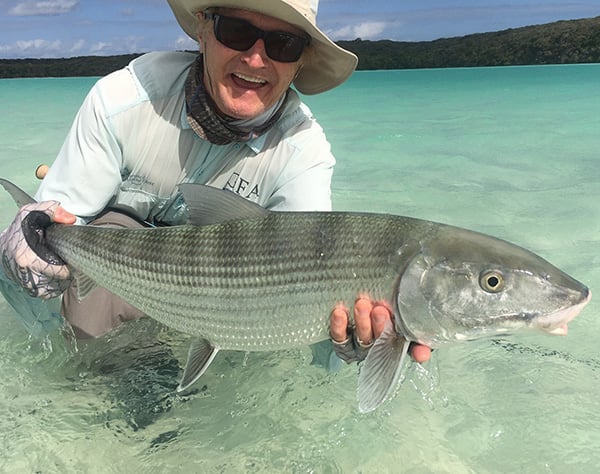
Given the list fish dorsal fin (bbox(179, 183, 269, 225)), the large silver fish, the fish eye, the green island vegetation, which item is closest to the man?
the large silver fish

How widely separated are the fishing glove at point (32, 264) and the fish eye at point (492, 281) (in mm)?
1819

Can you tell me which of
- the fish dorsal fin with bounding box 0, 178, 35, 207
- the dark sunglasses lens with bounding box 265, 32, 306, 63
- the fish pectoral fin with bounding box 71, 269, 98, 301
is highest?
the dark sunglasses lens with bounding box 265, 32, 306, 63

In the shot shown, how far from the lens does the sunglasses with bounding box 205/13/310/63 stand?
2.80 m

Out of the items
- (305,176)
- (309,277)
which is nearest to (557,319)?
(309,277)

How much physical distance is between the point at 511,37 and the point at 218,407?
269 feet

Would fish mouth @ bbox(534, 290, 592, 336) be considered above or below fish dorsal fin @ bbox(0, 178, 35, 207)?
below

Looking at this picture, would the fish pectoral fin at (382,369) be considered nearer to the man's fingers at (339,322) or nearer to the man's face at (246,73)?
the man's fingers at (339,322)

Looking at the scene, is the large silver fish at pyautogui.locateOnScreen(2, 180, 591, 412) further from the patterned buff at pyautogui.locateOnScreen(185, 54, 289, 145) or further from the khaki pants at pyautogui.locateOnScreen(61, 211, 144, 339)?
the patterned buff at pyautogui.locateOnScreen(185, 54, 289, 145)

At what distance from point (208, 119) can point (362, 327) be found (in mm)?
1361

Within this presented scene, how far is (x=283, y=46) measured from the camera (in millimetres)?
2867

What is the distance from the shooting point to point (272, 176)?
123 inches

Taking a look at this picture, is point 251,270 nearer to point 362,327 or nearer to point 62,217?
point 362,327

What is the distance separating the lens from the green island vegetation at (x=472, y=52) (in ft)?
213

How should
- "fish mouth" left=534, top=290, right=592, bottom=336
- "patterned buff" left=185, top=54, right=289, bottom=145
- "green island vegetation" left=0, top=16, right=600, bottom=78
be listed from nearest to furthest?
1. "fish mouth" left=534, top=290, right=592, bottom=336
2. "patterned buff" left=185, top=54, right=289, bottom=145
3. "green island vegetation" left=0, top=16, right=600, bottom=78
